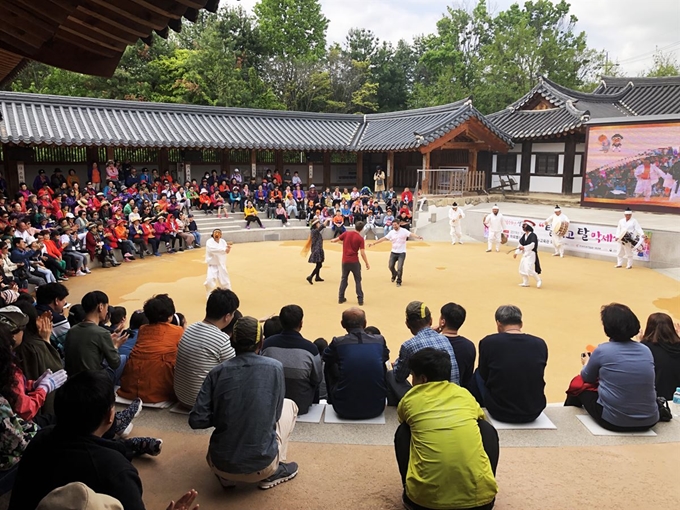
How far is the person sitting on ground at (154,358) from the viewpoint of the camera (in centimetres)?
472

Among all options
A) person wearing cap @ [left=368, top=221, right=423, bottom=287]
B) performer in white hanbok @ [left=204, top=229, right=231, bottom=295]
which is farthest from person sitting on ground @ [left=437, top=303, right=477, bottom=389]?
person wearing cap @ [left=368, top=221, right=423, bottom=287]

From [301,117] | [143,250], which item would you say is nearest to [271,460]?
[143,250]

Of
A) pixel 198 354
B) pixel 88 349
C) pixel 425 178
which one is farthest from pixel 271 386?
pixel 425 178

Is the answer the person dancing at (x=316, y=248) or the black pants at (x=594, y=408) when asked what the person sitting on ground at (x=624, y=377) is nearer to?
the black pants at (x=594, y=408)

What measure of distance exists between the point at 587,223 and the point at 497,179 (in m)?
10.3

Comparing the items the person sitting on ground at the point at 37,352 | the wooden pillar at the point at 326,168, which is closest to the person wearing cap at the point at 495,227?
the wooden pillar at the point at 326,168

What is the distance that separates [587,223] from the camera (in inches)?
611

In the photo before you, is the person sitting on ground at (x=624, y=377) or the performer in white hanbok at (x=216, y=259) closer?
the person sitting on ground at (x=624, y=377)

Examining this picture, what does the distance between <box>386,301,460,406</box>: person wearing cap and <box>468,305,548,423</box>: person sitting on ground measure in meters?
0.29

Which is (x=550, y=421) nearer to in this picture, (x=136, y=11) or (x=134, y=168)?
(x=136, y=11)

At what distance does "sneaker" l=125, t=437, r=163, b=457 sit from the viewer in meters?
3.95

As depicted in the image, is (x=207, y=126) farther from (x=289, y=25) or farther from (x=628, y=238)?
(x=289, y=25)

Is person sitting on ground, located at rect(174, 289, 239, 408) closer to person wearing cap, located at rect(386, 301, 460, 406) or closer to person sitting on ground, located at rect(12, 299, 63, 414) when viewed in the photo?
person sitting on ground, located at rect(12, 299, 63, 414)

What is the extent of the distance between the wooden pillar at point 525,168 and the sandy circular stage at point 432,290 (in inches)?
373
